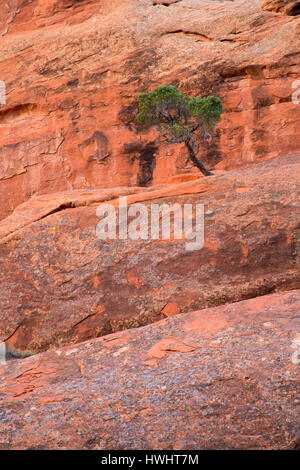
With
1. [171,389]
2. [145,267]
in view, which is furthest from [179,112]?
[171,389]

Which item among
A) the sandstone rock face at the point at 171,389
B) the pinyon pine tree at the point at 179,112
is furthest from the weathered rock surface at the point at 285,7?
the sandstone rock face at the point at 171,389

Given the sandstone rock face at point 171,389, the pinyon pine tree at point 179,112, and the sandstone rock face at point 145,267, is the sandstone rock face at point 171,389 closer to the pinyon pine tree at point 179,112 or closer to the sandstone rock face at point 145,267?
the sandstone rock face at point 145,267

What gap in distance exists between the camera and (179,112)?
17.1 meters

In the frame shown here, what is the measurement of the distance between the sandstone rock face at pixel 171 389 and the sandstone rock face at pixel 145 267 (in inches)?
47.3

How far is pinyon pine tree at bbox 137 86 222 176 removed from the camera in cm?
1655

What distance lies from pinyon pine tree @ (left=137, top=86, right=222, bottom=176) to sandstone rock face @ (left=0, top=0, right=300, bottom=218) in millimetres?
2207

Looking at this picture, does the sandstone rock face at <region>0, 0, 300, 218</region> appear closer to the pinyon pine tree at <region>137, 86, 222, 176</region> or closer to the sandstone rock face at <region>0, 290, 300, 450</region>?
the pinyon pine tree at <region>137, 86, 222, 176</region>

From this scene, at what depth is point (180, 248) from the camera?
31.9 feet

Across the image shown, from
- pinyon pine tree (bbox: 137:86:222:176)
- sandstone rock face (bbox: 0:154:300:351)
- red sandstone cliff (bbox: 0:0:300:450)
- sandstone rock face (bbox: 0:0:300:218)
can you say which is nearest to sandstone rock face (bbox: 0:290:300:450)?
red sandstone cliff (bbox: 0:0:300:450)

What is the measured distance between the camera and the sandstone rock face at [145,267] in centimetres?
888

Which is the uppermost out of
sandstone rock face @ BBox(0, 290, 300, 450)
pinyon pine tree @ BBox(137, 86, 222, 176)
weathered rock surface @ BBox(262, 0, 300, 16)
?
weathered rock surface @ BBox(262, 0, 300, 16)

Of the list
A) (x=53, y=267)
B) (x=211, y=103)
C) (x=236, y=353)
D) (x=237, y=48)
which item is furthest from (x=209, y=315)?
(x=237, y=48)
